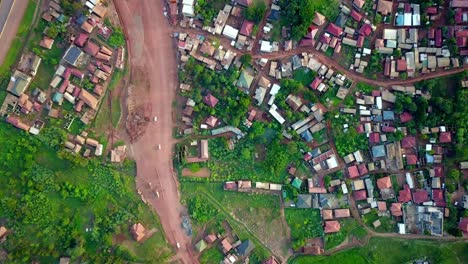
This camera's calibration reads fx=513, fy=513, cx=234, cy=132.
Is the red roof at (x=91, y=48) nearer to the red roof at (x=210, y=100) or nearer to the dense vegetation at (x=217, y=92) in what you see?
the dense vegetation at (x=217, y=92)

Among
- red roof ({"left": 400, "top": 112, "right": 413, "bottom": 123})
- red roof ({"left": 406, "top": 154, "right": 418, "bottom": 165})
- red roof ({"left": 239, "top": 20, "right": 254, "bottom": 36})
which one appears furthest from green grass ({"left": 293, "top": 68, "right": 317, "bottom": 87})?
red roof ({"left": 406, "top": 154, "right": 418, "bottom": 165})

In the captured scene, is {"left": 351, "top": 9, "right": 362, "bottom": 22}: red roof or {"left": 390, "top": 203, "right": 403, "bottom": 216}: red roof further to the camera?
{"left": 390, "top": 203, "right": 403, "bottom": 216}: red roof

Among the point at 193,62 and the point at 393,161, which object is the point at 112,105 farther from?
the point at 393,161

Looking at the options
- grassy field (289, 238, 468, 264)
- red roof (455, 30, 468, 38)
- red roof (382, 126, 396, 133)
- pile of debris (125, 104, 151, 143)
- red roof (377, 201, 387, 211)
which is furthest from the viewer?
pile of debris (125, 104, 151, 143)

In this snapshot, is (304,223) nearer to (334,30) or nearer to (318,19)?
(334,30)

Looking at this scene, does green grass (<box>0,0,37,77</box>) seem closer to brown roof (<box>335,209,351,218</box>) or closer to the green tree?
the green tree

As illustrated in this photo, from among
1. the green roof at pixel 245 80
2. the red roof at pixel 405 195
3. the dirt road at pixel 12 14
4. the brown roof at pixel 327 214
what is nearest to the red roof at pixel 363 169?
the red roof at pixel 405 195

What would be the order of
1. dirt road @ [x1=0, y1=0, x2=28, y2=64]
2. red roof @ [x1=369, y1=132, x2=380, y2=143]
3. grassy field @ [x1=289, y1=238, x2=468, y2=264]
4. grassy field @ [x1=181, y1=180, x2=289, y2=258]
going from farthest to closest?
grassy field @ [x1=181, y1=180, x2=289, y2=258]
red roof @ [x1=369, y1=132, x2=380, y2=143]
grassy field @ [x1=289, y1=238, x2=468, y2=264]
dirt road @ [x1=0, y1=0, x2=28, y2=64]
